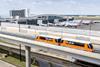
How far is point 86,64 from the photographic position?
2717cm

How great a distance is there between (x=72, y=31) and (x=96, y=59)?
1344 inches

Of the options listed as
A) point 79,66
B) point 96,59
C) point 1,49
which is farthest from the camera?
point 1,49

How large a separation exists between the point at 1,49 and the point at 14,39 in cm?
1194

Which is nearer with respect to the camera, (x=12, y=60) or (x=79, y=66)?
(x=79, y=66)

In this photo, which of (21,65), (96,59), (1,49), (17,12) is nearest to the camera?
(96,59)

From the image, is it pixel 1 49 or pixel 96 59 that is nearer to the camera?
pixel 96 59

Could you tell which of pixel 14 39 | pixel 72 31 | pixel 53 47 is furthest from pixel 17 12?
pixel 53 47

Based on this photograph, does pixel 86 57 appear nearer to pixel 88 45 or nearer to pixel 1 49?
pixel 88 45

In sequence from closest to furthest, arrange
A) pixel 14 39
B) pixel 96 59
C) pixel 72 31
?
pixel 96 59
pixel 14 39
pixel 72 31

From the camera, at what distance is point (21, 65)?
29.8m

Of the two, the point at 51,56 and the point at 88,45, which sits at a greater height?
the point at 88,45

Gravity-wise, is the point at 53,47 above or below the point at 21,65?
above

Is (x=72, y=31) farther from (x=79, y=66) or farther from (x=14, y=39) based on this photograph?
(x=79, y=66)

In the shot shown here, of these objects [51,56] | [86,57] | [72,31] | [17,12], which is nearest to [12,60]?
[51,56]
